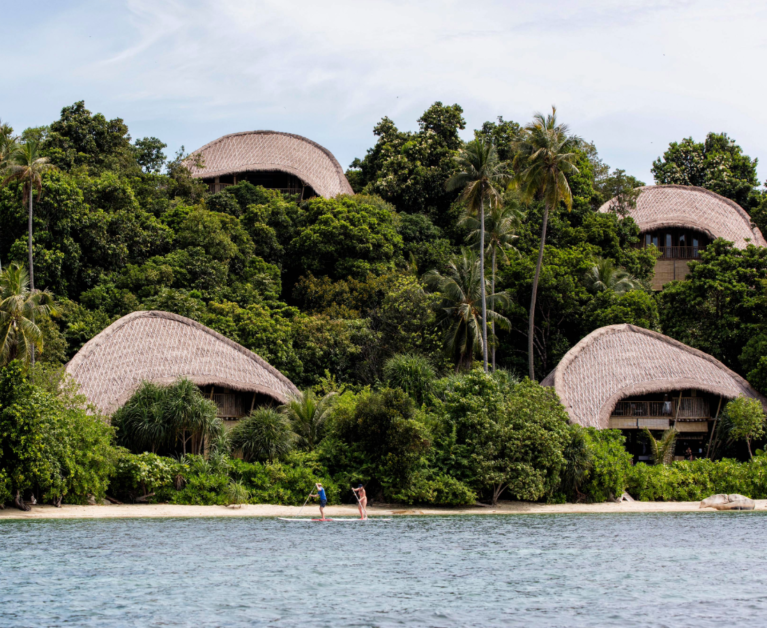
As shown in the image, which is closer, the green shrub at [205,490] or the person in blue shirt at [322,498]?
the person in blue shirt at [322,498]

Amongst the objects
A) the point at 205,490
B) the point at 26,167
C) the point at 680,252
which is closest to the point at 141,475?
the point at 205,490

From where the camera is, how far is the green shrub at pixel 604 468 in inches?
1153

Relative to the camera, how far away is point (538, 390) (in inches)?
1193

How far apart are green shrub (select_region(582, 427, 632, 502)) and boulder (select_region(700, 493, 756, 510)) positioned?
2.89m

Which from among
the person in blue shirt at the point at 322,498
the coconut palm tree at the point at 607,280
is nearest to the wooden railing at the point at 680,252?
the coconut palm tree at the point at 607,280

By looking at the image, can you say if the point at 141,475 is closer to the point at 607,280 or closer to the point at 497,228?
the point at 497,228

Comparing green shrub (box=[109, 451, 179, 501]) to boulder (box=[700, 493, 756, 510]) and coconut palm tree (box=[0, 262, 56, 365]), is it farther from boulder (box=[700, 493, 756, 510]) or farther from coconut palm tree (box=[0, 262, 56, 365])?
boulder (box=[700, 493, 756, 510])

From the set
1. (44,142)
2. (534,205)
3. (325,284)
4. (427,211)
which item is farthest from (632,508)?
(44,142)

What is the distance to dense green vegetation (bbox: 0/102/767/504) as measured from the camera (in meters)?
27.2

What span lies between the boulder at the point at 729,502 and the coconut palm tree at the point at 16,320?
2215 centimetres

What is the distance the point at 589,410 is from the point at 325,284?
651 inches

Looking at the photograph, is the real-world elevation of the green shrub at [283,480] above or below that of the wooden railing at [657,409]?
below

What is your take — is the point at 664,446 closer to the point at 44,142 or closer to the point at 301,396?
the point at 301,396

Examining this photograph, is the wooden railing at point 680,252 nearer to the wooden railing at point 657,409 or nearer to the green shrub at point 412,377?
the wooden railing at point 657,409
